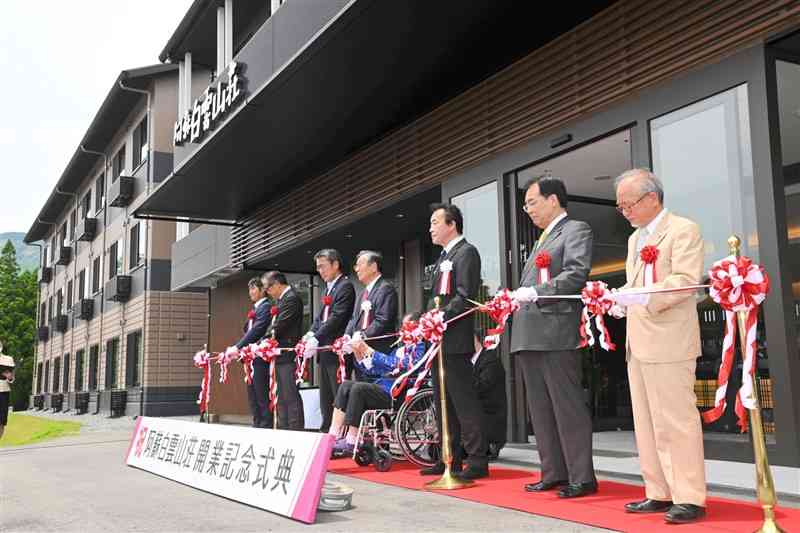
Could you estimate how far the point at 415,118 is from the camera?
874 centimetres

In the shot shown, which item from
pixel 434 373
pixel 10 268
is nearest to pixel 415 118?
pixel 434 373

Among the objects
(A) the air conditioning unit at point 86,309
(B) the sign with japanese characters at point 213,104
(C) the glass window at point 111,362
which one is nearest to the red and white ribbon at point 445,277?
(B) the sign with japanese characters at point 213,104

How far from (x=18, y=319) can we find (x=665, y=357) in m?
47.4

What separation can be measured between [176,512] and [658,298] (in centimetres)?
283

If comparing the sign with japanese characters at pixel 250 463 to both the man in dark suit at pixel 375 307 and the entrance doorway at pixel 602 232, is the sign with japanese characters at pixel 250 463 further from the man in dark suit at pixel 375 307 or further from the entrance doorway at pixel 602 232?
the entrance doorway at pixel 602 232

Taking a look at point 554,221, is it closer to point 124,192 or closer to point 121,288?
point 121,288

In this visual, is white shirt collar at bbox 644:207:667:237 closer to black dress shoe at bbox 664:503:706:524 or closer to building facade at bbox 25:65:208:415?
black dress shoe at bbox 664:503:706:524

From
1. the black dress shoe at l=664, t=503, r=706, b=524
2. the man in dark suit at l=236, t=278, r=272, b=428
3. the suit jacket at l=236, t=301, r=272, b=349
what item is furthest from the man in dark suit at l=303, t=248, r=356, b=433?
the black dress shoe at l=664, t=503, r=706, b=524

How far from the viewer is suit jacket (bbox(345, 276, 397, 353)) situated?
602cm

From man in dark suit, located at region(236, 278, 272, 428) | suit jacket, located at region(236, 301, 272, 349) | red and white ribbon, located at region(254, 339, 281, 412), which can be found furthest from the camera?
suit jacket, located at region(236, 301, 272, 349)

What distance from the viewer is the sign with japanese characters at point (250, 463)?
3.81 metres

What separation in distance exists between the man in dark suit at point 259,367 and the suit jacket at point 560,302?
3550 mm

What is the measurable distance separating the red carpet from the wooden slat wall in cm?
297

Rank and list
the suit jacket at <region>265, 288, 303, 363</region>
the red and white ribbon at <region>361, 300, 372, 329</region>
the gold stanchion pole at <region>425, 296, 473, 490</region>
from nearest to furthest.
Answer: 1. the gold stanchion pole at <region>425, 296, 473, 490</region>
2. the red and white ribbon at <region>361, 300, 372, 329</region>
3. the suit jacket at <region>265, 288, 303, 363</region>
